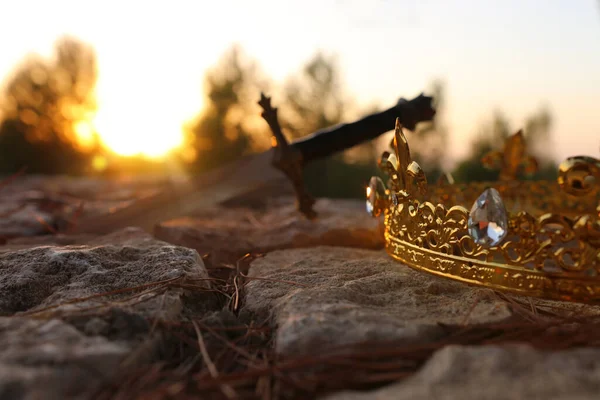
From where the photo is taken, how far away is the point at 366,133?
239 cm

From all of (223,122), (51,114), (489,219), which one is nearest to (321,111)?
(223,122)

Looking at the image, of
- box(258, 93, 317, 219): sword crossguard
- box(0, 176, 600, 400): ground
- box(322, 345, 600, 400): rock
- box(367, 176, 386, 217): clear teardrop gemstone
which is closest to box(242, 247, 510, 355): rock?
box(0, 176, 600, 400): ground

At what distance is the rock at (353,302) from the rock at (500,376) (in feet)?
0.55

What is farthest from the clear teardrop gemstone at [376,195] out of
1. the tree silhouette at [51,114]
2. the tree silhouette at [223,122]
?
the tree silhouette at [51,114]

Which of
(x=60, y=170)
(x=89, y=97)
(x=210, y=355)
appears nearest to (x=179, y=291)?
(x=210, y=355)

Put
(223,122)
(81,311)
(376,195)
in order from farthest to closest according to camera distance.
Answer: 1. (223,122)
2. (376,195)
3. (81,311)

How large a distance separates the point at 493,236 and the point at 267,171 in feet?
5.86

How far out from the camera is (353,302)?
129 centimetres

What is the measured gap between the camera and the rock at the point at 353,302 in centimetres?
104

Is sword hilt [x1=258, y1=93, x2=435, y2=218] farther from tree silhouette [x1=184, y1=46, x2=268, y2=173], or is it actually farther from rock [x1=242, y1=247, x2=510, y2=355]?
tree silhouette [x1=184, y1=46, x2=268, y2=173]

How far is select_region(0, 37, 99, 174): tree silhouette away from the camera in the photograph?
11.2 m

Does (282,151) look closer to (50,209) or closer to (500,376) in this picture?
(500,376)

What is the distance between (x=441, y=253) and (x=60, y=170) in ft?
38.7

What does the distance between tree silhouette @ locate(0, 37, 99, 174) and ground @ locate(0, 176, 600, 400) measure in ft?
36.3
